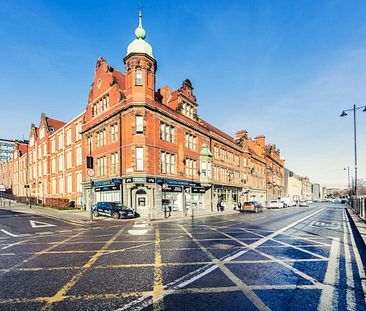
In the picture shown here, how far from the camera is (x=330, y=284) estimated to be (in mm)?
5598

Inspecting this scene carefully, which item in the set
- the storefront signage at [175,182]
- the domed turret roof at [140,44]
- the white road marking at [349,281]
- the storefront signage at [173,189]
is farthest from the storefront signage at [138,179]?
the white road marking at [349,281]

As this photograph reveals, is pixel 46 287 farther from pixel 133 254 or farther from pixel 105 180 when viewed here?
pixel 105 180

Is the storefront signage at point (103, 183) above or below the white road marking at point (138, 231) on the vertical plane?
above

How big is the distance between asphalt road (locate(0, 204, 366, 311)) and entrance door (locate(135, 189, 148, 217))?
13.6 meters

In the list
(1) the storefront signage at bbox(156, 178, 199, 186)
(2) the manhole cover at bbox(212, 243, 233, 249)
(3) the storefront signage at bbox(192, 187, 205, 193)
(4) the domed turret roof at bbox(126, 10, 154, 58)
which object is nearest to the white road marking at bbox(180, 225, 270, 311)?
(2) the manhole cover at bbox(212, 243, 233, 249)

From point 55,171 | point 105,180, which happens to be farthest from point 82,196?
point 55,171

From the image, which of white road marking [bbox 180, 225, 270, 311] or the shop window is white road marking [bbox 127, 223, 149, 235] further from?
the shop window

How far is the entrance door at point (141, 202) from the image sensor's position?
23922mm

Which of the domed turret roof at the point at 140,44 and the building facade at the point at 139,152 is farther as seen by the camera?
the domed turret roof at the point at 140,44

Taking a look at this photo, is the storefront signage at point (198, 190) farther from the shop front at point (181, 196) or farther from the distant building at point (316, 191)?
the distant building at point (316, 191)

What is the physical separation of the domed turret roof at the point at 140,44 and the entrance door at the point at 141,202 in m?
14.8

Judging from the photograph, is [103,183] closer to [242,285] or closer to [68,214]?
Result: [68,214]

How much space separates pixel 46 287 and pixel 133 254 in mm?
3330

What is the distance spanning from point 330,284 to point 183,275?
11.5ft
